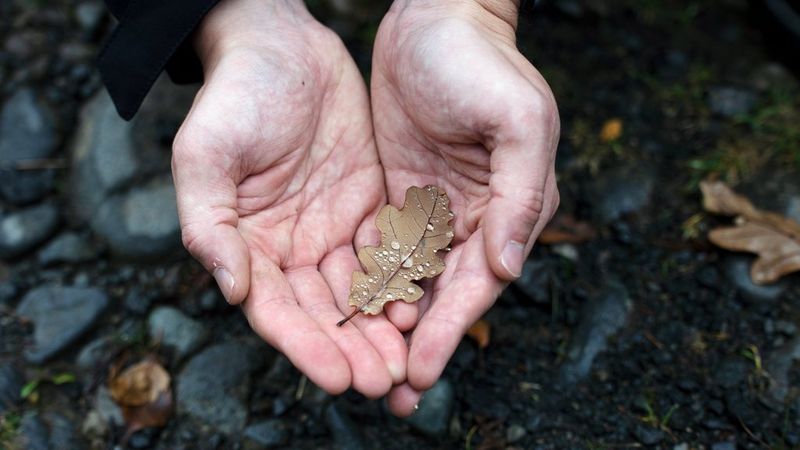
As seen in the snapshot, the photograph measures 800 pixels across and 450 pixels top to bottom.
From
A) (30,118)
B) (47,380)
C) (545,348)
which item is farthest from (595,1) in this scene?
(47,380)

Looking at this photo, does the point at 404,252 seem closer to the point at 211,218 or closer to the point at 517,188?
the point at 517,188

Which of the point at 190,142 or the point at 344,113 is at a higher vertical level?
the point at 190,142

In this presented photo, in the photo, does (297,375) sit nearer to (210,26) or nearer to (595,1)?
(210,26)

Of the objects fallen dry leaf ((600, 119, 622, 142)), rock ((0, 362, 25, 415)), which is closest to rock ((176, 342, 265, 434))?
rock ((0, 362, 25, 415))

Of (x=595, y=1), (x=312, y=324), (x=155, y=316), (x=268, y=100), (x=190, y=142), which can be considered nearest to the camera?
(x=312, y=324)

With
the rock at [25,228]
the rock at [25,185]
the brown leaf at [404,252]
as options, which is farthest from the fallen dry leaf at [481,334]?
the rock at [25,185]

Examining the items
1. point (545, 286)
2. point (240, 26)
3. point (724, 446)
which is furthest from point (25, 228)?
point (724, 446)
